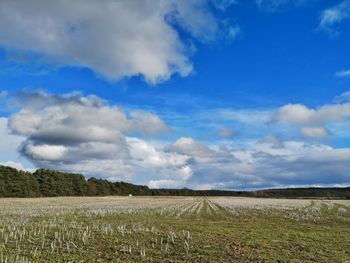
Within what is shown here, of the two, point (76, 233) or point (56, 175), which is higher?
point (56, 175)

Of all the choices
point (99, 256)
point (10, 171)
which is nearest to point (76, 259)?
point (99, 256)

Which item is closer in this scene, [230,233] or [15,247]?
[15,247]

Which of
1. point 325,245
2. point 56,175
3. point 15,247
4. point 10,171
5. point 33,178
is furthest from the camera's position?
point 56,175

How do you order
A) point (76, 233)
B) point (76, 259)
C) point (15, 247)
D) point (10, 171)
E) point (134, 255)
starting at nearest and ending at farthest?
point (76, 259) < point (134, 255) < point (15, 247) < point (76, 233) < point (10, 171)

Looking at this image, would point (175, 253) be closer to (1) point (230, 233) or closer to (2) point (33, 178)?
(1) point (230, 233)

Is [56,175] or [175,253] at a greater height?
[56,175]

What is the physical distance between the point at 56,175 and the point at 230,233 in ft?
453

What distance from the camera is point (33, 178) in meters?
144

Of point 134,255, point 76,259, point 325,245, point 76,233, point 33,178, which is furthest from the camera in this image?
point 33,178

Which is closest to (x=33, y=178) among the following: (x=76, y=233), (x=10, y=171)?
(x=10, y=171)

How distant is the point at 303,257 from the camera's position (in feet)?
66.5

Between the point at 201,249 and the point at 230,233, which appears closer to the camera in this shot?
the point at 201,249

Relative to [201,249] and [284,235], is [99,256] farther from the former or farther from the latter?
[284,235]

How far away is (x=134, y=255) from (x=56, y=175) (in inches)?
5713
